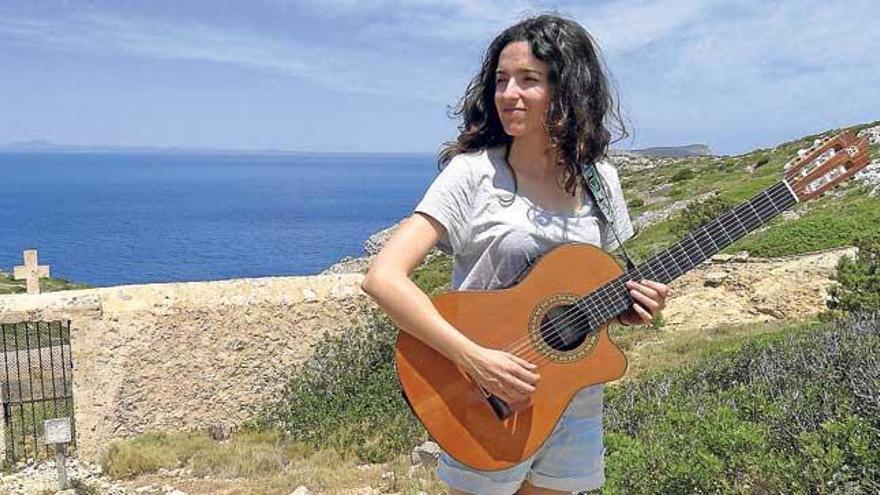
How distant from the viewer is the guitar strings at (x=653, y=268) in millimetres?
2041

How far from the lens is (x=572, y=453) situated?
80.3 inches

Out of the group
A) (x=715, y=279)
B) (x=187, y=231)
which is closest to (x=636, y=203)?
(x=715, y=279)

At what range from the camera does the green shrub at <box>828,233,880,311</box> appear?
8.55 meters

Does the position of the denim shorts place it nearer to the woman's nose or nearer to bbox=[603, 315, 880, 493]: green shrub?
the woman's nose

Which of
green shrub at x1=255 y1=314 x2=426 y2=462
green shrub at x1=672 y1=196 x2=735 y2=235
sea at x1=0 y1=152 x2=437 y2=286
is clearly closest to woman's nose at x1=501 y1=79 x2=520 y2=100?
green shrub at x1=255 y1=314 x2=426 y2=462

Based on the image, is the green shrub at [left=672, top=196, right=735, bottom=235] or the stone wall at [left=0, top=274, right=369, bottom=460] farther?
the green shrub at [left=672, top=196, right=735, bottom=235]

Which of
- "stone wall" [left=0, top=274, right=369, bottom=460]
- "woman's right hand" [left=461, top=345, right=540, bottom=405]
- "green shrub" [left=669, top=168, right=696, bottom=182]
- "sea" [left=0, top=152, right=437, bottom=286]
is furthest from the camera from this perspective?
"sea" [left=0, top=152, right=437, bottom=286]

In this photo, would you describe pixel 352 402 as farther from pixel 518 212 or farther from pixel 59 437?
pixel 518 212

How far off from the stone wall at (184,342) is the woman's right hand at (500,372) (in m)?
4.84

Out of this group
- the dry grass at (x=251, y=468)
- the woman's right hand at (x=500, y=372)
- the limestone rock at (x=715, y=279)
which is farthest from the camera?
the limestone rock at (x=715, y=279)

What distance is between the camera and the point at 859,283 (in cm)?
891

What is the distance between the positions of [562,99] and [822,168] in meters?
0.75

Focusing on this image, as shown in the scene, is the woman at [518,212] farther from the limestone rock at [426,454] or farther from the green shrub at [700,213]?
the green shrub at [700,213]

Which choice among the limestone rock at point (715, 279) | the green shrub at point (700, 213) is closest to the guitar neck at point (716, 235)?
the limestone rock at point (715, 279)
